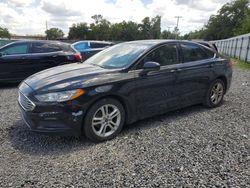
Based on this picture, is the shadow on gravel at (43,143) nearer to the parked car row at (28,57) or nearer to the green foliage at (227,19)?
the parked car row at (28,57)

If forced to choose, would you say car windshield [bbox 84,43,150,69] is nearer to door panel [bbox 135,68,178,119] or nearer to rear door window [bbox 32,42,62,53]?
door panel [bbox 135,68,178,119]

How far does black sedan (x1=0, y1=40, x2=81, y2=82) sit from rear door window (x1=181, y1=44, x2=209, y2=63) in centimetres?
454

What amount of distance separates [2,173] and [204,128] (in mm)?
3239

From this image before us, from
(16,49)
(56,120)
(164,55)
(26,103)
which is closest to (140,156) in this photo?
(56,120)

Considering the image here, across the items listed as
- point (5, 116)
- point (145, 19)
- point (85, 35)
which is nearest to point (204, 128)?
point (5, 116)

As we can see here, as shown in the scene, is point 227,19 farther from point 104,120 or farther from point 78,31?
point 104,120

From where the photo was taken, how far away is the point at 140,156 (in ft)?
10.8

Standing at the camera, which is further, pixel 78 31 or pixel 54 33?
pixel 54 33

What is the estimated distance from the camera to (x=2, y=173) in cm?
290

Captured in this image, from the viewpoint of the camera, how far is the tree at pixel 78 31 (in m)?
77.1

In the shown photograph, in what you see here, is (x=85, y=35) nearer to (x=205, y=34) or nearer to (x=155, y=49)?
(x=205, y=34)

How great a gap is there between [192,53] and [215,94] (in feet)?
3.82

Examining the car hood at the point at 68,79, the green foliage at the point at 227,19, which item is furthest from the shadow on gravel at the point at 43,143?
the green foliage at the point at 227,19

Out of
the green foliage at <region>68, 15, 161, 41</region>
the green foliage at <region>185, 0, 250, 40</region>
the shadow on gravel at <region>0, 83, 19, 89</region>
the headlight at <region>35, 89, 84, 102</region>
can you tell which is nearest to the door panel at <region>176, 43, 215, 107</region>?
the headlight at <region>35, 89, 84, 102</region>
